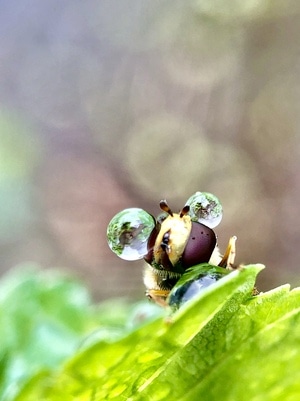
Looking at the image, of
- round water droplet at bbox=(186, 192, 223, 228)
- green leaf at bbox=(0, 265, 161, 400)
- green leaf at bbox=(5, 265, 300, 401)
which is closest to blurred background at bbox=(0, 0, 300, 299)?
green leaf at bbox=(0, 265, 161, 400)

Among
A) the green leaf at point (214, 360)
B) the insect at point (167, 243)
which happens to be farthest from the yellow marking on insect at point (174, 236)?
the green leaf at point (214, 360)

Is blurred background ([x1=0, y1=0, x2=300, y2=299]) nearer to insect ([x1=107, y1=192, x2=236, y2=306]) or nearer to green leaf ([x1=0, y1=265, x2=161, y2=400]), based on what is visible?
green leaf ([x1=0, y1=265, x2=161, y2=400])

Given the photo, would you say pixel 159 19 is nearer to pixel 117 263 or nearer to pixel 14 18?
pixel 14 18

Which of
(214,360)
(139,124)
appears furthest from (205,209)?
(139,124)

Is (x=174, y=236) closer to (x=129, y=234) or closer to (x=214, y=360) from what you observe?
(x=129, y=234)

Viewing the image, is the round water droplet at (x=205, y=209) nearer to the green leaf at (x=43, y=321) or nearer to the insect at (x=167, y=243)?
the insect at (x=167, y=243)

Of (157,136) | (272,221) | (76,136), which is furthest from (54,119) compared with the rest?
(272,221)

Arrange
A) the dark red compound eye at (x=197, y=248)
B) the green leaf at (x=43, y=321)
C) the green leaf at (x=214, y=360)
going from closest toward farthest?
the green leaf at (x=214, y=360)
the dark red compound eye at (x=197, y=248)
the green leaf at (x=43, y=321)
